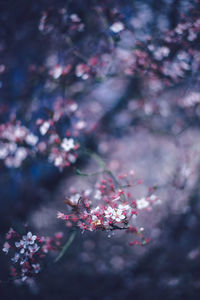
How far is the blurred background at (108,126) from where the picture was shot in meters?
4.27

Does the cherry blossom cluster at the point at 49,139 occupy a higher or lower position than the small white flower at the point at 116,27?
lower

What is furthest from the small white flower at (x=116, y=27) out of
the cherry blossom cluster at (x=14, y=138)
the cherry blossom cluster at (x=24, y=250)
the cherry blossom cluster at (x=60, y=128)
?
the cherry blossom cluster at (x=24, y=250)

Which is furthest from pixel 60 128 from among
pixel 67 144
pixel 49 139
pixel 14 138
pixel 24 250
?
pixel 24 250

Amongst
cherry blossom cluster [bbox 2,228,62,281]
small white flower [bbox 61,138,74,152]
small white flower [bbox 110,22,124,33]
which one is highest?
small white flower [bbox 110,22,124,33]

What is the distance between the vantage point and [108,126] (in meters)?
6.32

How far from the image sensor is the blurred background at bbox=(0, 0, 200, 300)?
4.27 m

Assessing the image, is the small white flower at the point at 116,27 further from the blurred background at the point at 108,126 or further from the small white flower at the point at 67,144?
the small white flower at the point at 67,144

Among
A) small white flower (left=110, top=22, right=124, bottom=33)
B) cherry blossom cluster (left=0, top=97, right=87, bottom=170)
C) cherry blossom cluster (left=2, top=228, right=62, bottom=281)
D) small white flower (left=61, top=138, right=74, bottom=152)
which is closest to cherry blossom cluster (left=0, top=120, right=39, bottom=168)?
cherry blossom cluster (left=0, top=97, right=87, bottom=170)

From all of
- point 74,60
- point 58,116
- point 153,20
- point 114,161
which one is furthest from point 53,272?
point 153,20

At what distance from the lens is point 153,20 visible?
430 cm

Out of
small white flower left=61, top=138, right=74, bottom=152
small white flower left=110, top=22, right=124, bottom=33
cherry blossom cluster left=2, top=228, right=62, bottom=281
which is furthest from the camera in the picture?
small white flower left=110, top=22, right=124, bottom=33

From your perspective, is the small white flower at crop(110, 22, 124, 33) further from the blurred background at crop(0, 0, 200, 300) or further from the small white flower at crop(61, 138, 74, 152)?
the small white flower at crop(61, 138, 74, 152)

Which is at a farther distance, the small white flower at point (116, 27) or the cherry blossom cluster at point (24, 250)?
the small white flower at point (116, 27)

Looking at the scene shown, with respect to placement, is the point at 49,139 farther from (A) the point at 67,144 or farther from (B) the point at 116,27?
(B) the point at 116,27
